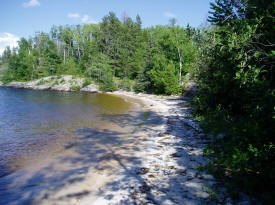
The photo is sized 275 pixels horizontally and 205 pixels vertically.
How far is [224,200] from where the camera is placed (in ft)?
14.3

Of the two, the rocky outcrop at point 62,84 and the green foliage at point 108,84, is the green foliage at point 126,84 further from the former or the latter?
the rocky outcrop at point 62,84

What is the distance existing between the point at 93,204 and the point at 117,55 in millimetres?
64004

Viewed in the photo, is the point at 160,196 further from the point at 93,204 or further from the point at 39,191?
the point at 39,191

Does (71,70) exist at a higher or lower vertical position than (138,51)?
lower

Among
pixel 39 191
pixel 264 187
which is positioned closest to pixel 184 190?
pixel 264 187

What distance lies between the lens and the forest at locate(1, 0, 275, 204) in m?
4.34

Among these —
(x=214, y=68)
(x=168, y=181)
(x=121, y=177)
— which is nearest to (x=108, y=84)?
(x=214, y=68)

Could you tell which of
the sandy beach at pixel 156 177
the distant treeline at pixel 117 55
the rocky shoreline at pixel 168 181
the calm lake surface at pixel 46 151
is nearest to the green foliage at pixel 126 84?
the distant treeline at pixel 117 55

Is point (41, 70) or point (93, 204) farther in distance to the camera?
point (41, 70)

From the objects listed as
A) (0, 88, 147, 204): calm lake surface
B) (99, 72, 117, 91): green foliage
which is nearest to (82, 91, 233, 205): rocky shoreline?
(0, 88, 147, 204): calm lake surface

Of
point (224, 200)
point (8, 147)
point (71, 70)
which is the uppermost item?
point (71, 70)

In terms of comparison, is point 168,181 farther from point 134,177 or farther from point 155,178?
point 134,177

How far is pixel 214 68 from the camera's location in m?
10.3

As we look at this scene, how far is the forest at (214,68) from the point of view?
4.34 meters
